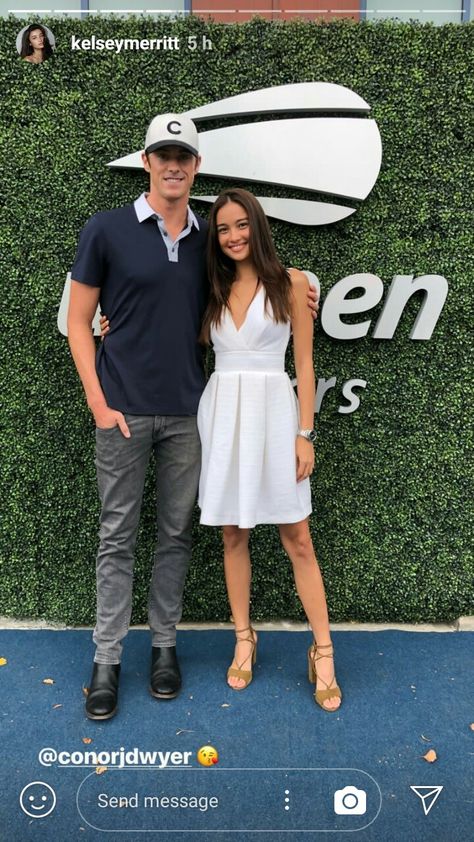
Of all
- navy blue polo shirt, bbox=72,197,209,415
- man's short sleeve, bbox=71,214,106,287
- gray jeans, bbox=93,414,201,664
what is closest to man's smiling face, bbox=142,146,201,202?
navy blue polo shirt, bbox=72,197,209,415

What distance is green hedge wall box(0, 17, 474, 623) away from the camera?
271 centimetres

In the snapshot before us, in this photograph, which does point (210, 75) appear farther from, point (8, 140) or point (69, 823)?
point (69, 823)

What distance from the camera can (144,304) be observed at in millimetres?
2227

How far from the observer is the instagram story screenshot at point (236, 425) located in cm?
213

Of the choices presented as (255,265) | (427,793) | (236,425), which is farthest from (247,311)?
(427,793)

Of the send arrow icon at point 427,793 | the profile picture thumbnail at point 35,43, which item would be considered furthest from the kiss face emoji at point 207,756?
the profile picture thumbnail at point 35,43

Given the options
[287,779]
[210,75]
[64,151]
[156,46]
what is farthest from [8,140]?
[287,779]

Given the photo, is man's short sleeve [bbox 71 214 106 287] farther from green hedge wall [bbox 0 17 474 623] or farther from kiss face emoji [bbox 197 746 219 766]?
kiss face emoji [bbox 197 746 219 766]

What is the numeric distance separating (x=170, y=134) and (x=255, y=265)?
53cm

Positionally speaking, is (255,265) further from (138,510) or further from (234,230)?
(138,510)

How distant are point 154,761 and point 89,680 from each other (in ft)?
1.90

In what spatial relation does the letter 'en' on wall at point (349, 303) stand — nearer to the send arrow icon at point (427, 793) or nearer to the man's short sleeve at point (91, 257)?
the man's short sleeve at point (91, 257)

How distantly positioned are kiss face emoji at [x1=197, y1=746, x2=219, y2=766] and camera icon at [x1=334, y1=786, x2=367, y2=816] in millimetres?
410

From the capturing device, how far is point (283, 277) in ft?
7.37
